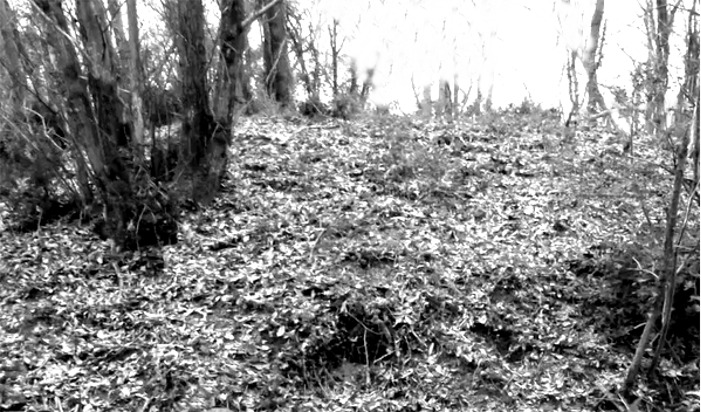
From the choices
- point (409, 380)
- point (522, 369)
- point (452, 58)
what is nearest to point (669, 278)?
point (522, 369)

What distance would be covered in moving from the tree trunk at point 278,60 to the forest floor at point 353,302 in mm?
3674

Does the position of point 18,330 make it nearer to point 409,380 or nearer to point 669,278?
point 409,380

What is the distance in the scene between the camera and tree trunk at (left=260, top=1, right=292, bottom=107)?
10.1 metres

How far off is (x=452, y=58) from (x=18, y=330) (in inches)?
495

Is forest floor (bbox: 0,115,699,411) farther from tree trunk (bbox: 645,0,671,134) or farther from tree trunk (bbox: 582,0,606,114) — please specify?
tree trunk (bbox: 582,0,606,114)

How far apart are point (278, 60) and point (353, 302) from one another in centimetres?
640

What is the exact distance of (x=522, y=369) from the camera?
4.59 meters

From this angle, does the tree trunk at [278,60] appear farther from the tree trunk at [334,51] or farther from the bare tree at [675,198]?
the bare tree at [675,198]

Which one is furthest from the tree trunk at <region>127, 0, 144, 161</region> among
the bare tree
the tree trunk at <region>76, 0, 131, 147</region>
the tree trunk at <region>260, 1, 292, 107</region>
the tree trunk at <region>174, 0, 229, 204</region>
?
the bare tree

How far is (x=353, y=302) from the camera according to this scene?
15.6 feet

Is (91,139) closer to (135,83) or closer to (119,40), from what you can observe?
(135,83)

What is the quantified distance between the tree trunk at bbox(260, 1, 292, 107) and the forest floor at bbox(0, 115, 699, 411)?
3.67 m

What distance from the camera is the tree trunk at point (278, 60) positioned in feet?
33.0

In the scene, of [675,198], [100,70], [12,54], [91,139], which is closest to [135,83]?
[100,70]
